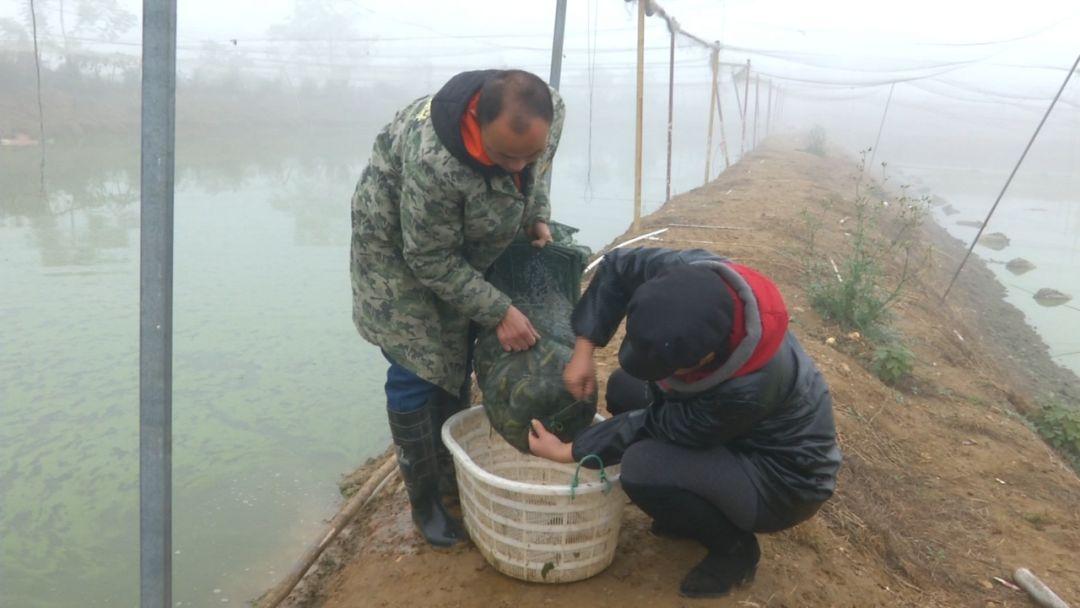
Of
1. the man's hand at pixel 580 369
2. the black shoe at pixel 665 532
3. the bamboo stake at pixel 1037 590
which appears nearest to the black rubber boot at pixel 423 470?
the man's hand at pixel 580 369

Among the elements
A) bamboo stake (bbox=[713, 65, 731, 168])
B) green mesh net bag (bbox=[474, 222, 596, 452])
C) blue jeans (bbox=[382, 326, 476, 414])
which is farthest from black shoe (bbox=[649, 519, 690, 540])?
bamboo stake (bbox=[713, 65, 731, 168])

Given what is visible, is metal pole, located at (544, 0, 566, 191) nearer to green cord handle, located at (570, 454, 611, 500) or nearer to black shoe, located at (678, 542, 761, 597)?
green cord handle, located at (570, 454, 611, 500)

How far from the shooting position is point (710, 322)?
1687 millimetres

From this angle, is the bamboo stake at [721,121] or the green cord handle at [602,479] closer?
Result: the green cord handle at [602,479]

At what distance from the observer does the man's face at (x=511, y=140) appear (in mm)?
1818

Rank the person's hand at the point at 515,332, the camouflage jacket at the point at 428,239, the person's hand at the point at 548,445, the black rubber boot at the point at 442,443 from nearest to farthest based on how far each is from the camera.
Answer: the camouflage jacket at the point at 428,239, the person's hand at the point at 548,445, the person's hand at the point at 515,332, the black rubber boot at the point at 442,443

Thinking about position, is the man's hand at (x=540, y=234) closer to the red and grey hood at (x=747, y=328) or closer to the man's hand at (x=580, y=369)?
the man's hand at (x=580, y=369)

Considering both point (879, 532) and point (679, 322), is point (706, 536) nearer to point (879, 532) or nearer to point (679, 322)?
point (679, 322)

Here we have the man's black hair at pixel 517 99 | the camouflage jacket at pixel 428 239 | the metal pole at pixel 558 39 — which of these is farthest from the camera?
the metal pole at pixel 558 39

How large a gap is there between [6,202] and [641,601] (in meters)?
8.56

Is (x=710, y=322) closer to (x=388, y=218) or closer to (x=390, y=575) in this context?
(x=388, y=218)

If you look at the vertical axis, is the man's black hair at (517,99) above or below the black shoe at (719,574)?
above

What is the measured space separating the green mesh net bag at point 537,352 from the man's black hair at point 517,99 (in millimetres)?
672

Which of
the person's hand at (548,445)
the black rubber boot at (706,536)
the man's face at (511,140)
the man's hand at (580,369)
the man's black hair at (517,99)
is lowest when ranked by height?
the black rubber boot at (706,536)
